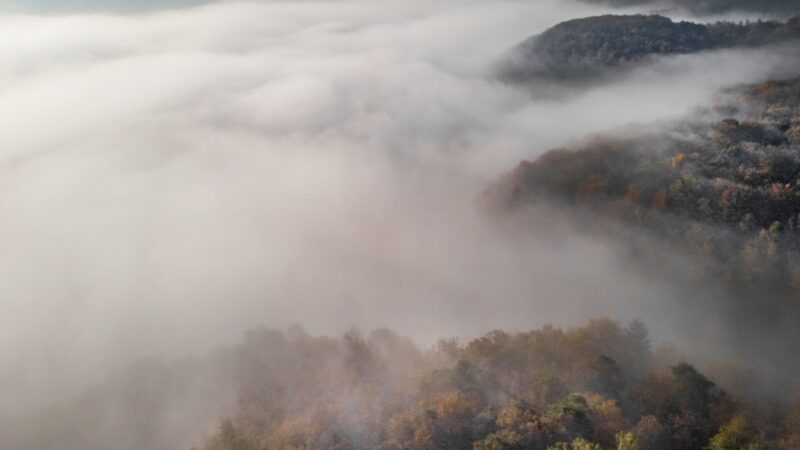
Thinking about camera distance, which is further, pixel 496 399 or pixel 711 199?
pixel 711 199

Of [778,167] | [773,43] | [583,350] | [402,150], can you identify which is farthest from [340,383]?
[773,43]

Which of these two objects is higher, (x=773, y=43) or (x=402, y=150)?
(x=773, y=43)

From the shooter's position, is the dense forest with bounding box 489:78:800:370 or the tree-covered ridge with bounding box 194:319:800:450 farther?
the dense forest with bounding box 489:78:800:370

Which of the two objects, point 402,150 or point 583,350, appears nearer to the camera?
point 583,350

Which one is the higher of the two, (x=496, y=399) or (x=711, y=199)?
(x=711, y=199)

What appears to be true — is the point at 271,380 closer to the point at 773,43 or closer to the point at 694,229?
the point at 694,229
